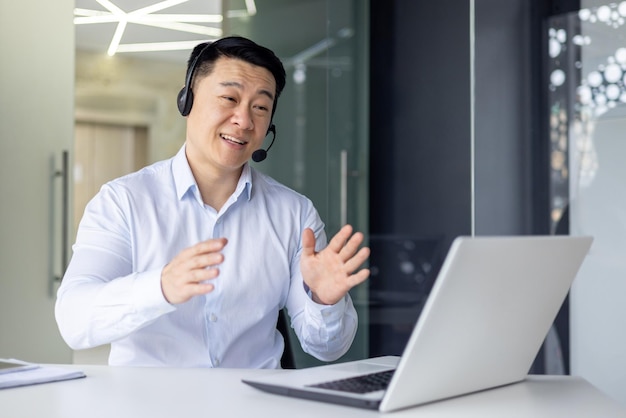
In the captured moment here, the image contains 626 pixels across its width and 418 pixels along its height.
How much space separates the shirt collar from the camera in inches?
87.8

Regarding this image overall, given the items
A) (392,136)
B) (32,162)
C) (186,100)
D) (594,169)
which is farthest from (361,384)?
(392,136)

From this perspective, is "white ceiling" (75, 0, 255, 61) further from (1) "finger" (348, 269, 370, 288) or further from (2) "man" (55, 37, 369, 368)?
(1) "finger" (348, 269, 370, 288)

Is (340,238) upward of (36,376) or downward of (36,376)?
upward

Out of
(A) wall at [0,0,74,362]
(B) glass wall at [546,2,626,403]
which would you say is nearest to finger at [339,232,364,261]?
(B) glass wall at [546,2,626,403]

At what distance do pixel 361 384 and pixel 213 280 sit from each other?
33.3 inches

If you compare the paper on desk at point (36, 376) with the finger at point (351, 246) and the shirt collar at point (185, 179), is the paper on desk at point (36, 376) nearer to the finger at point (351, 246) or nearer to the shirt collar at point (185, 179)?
the finger at point (351, 246)

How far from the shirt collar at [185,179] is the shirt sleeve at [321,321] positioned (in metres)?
0.25

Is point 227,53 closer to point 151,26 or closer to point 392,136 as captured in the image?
point 151,26

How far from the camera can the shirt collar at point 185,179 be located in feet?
7.32

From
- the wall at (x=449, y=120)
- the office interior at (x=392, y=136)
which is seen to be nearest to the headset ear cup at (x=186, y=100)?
the office interior at (x=392, y=136)

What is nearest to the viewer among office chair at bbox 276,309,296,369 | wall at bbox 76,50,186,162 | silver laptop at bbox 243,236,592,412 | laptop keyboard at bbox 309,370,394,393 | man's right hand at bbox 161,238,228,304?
silver laptop at bbox 243,236,592,412

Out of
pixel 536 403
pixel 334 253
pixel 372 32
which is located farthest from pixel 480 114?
pixel 536 403

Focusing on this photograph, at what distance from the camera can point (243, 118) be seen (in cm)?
226

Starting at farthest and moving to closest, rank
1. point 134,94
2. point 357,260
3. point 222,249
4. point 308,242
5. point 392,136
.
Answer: point 392,136 → point 134,94 → point 222,249 → point 308,242 → point 357,260
